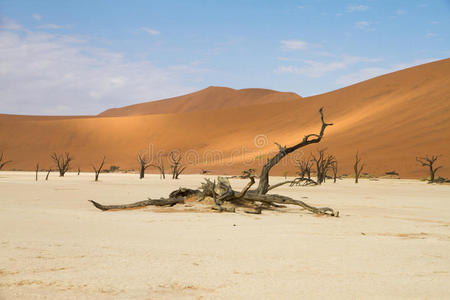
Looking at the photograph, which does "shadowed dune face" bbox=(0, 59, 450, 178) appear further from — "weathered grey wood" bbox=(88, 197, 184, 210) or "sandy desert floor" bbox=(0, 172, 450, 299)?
"sandy desert floor" bbox=(0, 172, 450, 299)

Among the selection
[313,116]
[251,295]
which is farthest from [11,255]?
[313,116]

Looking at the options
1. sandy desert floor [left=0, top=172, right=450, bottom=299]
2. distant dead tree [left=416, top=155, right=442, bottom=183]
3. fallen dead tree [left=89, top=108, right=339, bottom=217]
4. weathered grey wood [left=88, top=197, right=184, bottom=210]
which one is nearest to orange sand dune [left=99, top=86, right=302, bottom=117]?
distant dead tree [left=416, top=155, right=442, bottom=183]

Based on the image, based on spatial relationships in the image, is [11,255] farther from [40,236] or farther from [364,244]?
[364,244]

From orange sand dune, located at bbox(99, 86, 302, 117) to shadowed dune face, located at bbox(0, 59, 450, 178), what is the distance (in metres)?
39.9

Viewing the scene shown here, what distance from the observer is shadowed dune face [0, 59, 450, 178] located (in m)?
34.4

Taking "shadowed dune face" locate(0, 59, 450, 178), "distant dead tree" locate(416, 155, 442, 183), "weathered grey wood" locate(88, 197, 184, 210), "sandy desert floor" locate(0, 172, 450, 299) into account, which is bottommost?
"sandy desert floor" locate(0, 172, 450, 299)

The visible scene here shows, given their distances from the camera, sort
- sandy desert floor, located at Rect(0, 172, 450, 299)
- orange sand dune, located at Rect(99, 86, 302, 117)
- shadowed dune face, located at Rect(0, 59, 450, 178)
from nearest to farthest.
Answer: sandy desert floor, located at Rect(0, 172, 450, 299), shadowed dune face, located at Rect(0, 59, 450, 178), orange sand dune, located at Rect(99, 86, 302, 117)

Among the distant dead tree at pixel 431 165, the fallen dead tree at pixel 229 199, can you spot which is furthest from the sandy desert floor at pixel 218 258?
the distant dead tree at pixel 431 165

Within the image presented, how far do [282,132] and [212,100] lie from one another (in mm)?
64208

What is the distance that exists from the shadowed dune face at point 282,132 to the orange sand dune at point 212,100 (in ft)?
131

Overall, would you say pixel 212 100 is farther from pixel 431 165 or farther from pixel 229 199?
pixel 229 199

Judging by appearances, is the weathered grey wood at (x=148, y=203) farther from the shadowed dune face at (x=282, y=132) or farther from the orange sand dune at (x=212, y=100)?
the orange sand dune at (x=212, y=100)

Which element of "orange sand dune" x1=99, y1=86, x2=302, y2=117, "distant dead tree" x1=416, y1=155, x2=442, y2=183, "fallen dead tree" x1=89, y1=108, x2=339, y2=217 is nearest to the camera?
"fallen dead tree" x1=89, y1=108, x2=339, y2=217

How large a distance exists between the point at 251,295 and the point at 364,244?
233cm
